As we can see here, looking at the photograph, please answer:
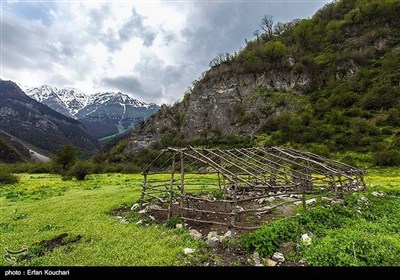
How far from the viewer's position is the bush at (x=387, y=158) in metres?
39.7

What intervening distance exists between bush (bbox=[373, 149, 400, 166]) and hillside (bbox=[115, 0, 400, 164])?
4.77 metres

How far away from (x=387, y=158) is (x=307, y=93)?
4431cm

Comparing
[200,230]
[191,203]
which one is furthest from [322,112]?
[200,230]

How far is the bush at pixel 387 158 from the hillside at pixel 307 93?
15.7ft

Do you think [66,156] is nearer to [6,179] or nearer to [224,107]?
[6,179]

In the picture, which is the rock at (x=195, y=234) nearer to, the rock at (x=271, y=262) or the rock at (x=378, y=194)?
the rock at (x=271, y=262)

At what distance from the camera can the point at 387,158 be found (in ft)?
131

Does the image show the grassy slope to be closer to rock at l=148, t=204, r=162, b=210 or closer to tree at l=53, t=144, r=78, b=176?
rock at l=148, t=204, r=162, b=210

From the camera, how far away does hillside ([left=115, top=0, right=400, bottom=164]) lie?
57688 mm

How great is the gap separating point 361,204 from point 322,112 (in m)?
55.4

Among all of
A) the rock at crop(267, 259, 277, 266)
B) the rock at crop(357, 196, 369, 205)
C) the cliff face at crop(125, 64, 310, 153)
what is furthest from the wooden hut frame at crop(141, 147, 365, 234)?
the cliff face at crop(125, 64, 310, 153)

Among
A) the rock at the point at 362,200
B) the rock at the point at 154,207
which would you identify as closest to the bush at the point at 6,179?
the rock at the point at 154,207

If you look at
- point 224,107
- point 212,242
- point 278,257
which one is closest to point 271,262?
point 278,257

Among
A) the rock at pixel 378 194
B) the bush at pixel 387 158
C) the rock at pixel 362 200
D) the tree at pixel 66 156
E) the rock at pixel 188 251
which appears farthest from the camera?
the tree at pixel 66 156
